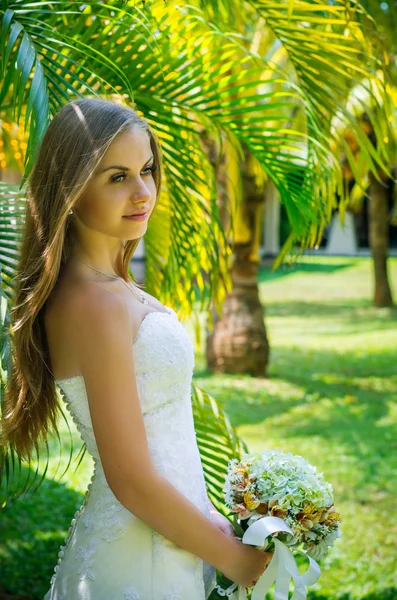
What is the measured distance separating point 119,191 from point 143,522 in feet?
2.51

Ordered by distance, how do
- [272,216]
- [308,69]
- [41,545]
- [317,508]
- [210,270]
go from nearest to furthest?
[317,508], [308,69], [210,270], [41,545], [272,216]

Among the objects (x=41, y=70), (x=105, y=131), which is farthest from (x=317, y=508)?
(x=41, y=70)

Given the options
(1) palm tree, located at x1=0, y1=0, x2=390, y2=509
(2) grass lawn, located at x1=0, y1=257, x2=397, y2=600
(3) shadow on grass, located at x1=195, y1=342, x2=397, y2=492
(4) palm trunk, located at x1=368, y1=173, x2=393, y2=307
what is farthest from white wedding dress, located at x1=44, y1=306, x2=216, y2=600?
(4) palm trunk, located at x1=368, y1=173, x2=393, y2=307

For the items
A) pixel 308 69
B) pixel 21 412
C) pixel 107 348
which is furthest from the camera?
pixel 308 69

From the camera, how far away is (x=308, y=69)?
3.05 m

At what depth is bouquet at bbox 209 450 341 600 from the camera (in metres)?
1.77

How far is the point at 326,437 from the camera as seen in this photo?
7227 millimetres

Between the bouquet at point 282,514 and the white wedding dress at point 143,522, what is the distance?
15cm

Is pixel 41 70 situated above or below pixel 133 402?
above

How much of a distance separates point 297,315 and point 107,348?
524 inches

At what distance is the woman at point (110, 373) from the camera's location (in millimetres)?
1710

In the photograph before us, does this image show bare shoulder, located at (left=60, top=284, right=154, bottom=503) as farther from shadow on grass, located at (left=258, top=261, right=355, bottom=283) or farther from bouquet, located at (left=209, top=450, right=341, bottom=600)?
shadow on grass, located at (left=258, top=261, right=355, bottom=283)

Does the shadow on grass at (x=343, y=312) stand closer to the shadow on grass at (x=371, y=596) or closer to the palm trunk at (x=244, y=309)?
the palm trunk at (x=244, y=309)

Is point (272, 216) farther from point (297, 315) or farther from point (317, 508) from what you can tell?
point (317, 508)
